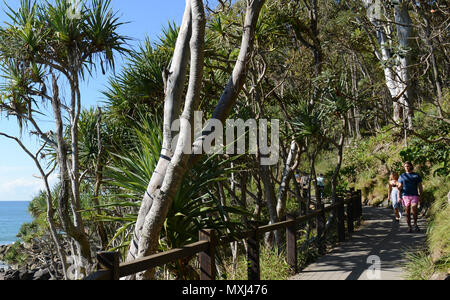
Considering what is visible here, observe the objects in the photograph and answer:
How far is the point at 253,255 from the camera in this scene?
5.29m

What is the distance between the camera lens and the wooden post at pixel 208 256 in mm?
4043

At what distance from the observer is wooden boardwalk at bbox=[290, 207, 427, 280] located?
5.73 metres

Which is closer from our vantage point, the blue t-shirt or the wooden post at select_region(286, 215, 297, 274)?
the wooden post at select_region(286, 215, 297, 274)

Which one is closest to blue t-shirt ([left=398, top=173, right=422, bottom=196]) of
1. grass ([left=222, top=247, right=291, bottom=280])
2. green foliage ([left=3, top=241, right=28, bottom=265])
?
grass ([left=222, top=247, right=291, bottom=280])

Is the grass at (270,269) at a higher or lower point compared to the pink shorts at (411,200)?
lower

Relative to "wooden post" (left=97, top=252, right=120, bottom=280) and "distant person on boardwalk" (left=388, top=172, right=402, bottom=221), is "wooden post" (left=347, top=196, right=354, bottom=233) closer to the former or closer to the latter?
"distant person on boardwalk" (left=388, top=172, right=402, bottom=221)

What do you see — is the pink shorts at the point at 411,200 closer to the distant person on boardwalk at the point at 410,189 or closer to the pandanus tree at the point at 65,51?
the distant person on boardwalk at the point at 410,189

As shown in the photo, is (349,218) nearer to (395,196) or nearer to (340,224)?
(340,224)

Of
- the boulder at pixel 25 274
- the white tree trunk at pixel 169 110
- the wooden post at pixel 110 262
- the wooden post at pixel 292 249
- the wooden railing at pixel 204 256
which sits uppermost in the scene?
the white tree trunk at pixel 169 110

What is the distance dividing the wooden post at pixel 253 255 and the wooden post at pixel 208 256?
4.08ft

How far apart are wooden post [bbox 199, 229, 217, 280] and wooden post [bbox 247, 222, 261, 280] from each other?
124 centimetres

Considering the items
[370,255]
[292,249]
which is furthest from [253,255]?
[370,255]

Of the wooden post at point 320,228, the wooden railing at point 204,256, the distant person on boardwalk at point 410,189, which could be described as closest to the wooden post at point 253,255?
the wooden railing at point 204,256
